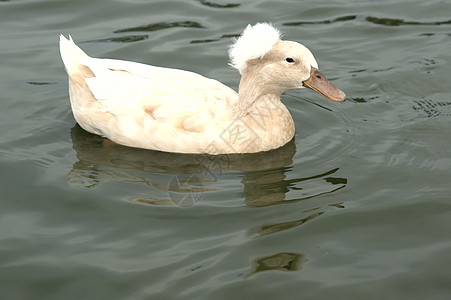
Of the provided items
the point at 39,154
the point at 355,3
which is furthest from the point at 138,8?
the point at 39,154

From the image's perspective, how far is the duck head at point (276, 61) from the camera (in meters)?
6.51

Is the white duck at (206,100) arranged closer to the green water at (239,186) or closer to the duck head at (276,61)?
the duck head at (276,61)

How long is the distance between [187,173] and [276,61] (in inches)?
49.2

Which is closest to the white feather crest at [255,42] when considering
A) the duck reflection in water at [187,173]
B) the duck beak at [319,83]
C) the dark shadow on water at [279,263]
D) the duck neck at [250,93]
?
the duck neck at [250,93]

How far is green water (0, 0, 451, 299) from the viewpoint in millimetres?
4988

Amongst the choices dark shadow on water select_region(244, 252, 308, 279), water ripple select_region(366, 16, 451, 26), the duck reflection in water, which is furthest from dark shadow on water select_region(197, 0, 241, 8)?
dark shadow on water select_region(244, 252, 308, 279)

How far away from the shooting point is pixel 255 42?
6.50m

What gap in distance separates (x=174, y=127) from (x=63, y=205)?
127cm

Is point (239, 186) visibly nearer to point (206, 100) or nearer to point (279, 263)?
point (206, 100)

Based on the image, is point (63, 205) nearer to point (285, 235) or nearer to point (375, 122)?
point (285, 235)

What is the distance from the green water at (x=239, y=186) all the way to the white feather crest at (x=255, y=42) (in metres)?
0.90

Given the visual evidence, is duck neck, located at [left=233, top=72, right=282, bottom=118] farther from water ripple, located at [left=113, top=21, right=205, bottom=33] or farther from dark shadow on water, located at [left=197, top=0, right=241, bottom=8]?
dark shadow on water, located at [left=197, top=0, right=241, bottom=8]

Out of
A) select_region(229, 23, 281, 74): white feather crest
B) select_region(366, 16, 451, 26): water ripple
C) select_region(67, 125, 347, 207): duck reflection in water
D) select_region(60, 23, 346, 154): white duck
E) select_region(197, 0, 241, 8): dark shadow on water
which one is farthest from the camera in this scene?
select_region(197, 0, 241, 8): dark shadow on water

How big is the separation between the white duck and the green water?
0.54ft
